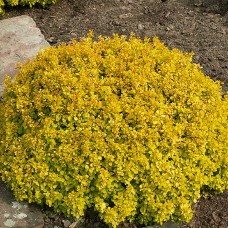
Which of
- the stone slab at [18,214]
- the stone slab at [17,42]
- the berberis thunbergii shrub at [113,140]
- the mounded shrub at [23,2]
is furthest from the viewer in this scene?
the mounded shrub at [23,2]

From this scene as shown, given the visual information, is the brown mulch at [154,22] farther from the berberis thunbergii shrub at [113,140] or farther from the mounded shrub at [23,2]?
the berberis thunbergii shrub at [113,140]

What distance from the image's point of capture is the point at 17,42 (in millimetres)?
5562

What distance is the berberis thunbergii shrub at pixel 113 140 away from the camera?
3.39 metres

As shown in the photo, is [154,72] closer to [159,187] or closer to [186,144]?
[186,144]

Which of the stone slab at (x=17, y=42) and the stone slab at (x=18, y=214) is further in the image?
the stone slab at (x=17, y=42)

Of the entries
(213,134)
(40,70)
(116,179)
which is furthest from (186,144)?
(40,70)

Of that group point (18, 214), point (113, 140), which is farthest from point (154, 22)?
point (18, 214)

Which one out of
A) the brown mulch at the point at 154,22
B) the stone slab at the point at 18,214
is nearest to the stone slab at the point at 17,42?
the brown mulch at the point at 154,22

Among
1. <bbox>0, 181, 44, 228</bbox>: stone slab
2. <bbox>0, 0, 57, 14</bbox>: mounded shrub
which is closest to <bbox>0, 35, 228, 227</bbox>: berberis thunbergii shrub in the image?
<bbox>0, 181, 44, 228</bbox>: stone slab

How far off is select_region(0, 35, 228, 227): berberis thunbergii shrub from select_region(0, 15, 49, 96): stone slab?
145 cm

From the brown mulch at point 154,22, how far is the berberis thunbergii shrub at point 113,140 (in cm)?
138

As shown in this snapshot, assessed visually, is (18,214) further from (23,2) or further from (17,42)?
(23,2)

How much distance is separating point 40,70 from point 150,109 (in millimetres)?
911

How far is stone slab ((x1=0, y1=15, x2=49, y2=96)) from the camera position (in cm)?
521
